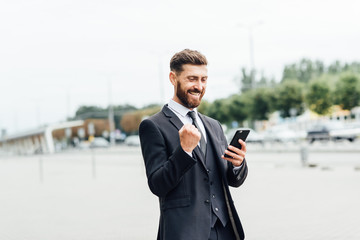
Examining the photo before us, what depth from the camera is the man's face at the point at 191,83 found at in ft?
7.83

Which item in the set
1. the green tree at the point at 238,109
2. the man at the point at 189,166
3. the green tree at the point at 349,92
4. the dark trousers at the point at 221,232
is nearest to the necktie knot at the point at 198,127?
the man at the point at 189,166

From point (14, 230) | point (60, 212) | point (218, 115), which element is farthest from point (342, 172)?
point (218, 115)

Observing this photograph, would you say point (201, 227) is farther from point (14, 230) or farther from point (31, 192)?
point (31, 192)

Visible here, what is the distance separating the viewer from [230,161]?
95.2 inches

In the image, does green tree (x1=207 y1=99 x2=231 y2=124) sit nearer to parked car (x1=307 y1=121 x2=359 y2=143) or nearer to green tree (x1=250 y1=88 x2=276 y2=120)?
green tree (x1=250 y1=88 x2=276 y2=120)

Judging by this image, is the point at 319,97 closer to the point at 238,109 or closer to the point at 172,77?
the point at 238,109

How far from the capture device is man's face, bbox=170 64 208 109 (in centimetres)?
239

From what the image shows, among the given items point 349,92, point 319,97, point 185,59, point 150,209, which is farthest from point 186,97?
point 319,97

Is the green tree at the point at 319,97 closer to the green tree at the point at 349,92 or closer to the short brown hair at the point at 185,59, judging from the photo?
the green tree at the point at 349,92

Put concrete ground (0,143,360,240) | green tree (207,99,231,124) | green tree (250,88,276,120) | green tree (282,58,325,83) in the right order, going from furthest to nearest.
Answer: green tree (282,58,325,83) → green tree (207,99,231,124) → green tree (250,88,276,120) → concrete ground (0,143,360,240)

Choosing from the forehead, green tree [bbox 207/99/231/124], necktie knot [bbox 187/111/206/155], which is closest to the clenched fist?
necktie knot [bbox 187/111/206/155]

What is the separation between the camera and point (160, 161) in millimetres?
2305

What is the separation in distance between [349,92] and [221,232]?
47.4m

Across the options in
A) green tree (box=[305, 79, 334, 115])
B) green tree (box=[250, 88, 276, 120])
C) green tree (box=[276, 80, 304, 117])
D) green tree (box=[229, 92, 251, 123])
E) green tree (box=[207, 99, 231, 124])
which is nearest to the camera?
green tree (box=[305, 79, 334, 115])
